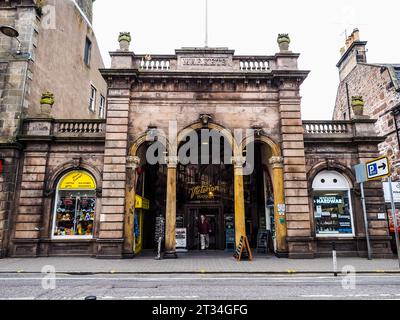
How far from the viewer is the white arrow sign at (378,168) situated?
1164 centimetres

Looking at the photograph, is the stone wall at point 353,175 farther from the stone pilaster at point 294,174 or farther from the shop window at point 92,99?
the shop window at point 92,99

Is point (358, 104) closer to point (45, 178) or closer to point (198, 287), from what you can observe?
point (198, 287)

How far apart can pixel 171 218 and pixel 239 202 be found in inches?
146

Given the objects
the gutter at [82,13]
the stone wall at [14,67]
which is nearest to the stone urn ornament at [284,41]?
the stone wall at [14,67]

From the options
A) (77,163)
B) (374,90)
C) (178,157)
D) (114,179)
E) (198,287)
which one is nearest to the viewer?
(198,287)

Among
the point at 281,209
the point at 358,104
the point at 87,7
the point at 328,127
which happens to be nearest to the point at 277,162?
the point at 281,209

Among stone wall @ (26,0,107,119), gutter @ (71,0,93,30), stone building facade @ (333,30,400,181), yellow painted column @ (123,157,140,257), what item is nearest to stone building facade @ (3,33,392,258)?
yellow painted column @ (123,157,140,257)

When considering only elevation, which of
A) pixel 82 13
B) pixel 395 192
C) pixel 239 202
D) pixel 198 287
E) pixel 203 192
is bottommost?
pixel 198 287

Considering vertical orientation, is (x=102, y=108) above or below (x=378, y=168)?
above

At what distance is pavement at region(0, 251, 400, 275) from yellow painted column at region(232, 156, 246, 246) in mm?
1523

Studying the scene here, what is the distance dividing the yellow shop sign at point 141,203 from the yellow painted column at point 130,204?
76 centimetres

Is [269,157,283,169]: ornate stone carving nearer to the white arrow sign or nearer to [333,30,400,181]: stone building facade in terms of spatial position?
the white arrow sign

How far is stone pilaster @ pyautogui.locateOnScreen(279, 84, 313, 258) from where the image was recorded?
46.0 feet

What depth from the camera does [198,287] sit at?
7.99 meters
